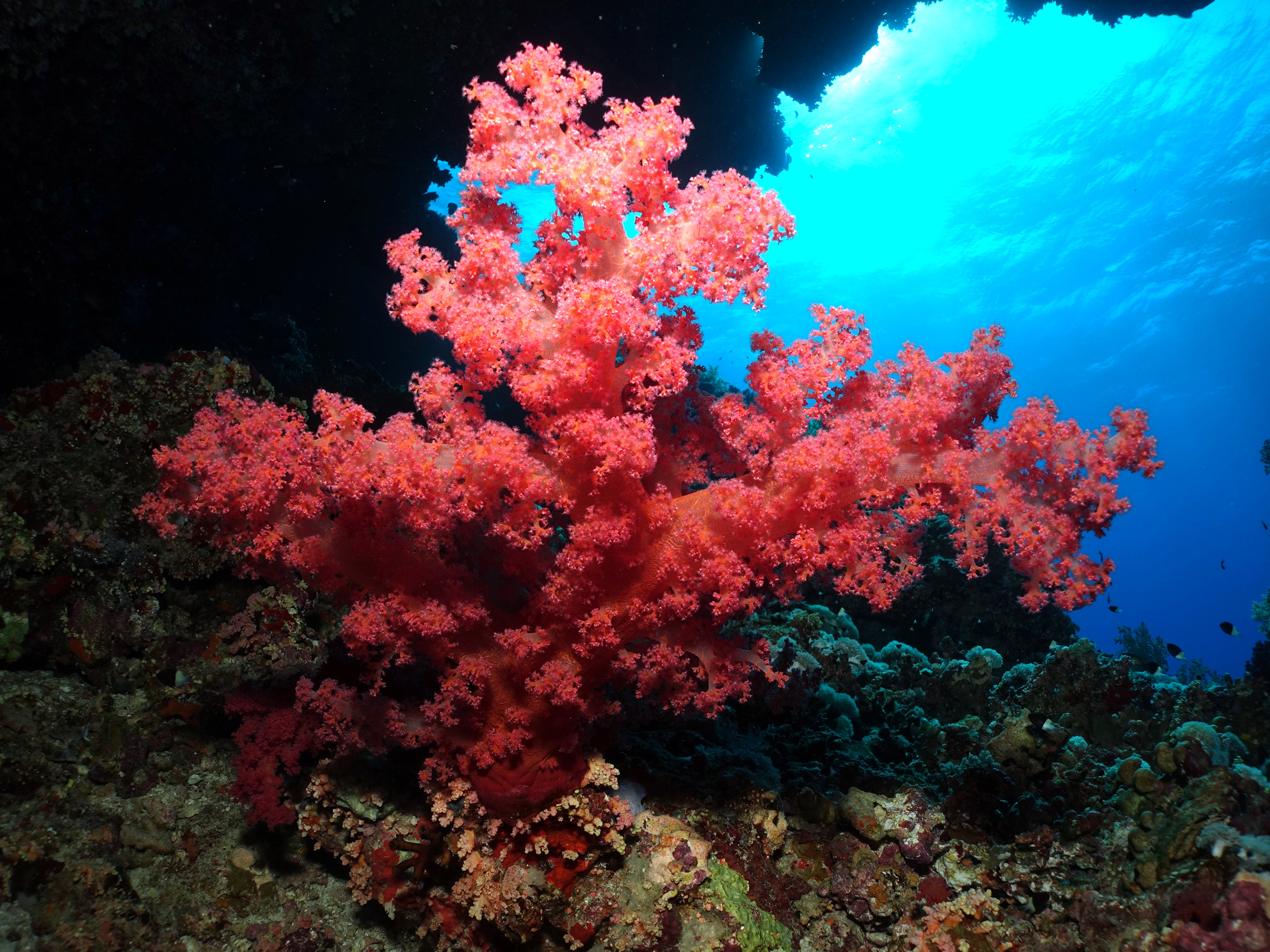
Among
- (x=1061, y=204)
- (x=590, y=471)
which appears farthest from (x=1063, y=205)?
(x=590, y=471)

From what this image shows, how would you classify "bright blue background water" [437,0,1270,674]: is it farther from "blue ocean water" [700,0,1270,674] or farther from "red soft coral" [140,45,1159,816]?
"red soft coral" [140,45,1159,816]

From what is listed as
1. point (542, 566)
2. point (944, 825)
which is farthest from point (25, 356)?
point (944, 825)

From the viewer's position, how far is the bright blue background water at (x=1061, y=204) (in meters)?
34.6

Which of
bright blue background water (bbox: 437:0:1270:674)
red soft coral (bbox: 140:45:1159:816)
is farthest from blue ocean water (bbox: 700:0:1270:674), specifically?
red soft coral (bbox: 140:45:1159:816)

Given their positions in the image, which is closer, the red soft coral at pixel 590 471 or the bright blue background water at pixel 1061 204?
the red soft coral at pixel 590 471

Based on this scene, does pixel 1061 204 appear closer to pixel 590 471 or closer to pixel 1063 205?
pixel 1063 205

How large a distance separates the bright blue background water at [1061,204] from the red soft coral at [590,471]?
1788 centimetres

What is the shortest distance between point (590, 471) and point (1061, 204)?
57.0 metres

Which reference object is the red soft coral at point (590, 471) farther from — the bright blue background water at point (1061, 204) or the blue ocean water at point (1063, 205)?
the blue ocean water at point (1063, 205)

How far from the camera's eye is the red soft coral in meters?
2.94

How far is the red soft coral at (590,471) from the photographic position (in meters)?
2.94

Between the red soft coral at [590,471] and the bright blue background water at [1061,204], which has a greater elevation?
the bright blue background water at [1061,204]

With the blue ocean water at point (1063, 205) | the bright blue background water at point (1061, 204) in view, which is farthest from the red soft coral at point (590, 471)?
the blue ocean water at point (1063, 205)

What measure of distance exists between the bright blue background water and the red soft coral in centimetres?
1788
